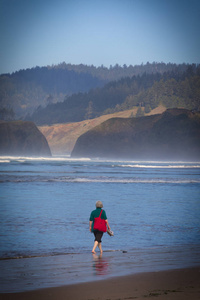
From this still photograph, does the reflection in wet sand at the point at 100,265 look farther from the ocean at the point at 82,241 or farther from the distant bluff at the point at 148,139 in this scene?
the distant bluff at the point at 148,139

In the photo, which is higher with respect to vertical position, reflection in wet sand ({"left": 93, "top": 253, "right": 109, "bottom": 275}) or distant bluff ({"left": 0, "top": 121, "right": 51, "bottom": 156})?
distant bluff ({"left": 0, "top": 121, "right": 51, "bottom": 156})

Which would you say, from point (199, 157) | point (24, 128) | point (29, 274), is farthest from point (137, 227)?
point (24, 128)

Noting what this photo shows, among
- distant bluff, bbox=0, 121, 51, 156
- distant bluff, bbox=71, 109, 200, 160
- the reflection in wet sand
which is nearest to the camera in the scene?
the reflection in wet sand

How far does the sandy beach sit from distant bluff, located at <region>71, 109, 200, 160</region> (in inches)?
5208

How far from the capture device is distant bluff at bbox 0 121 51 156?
150 meters

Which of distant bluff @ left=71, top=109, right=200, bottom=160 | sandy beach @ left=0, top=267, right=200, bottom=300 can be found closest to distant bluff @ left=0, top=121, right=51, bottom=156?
distant bluff @ left=71, top=109, right=200, bottom=160

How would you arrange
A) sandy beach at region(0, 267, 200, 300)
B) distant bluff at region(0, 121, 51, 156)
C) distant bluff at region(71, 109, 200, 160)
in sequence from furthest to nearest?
distant bluff at region(0, 121, 51, 156)
distant bluff at region(71, 109, 200, 160)
sandy beach at region(0, 267, 200, 300)

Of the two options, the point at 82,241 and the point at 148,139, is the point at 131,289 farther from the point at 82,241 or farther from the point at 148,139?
the point at 148,139

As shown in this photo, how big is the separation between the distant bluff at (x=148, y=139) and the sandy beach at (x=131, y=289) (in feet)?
434

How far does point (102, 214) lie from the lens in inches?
444

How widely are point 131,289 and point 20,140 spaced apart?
479 feet

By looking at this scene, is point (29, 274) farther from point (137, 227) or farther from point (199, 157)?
point (199, 157)

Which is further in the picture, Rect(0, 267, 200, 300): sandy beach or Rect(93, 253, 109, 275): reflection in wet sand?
Rect(93, 253, 109, 275): reflection in wet sand

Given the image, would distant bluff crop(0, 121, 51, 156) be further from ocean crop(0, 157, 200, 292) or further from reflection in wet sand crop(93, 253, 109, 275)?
reflection in wet sand crop(93, 253, 109, 275)
